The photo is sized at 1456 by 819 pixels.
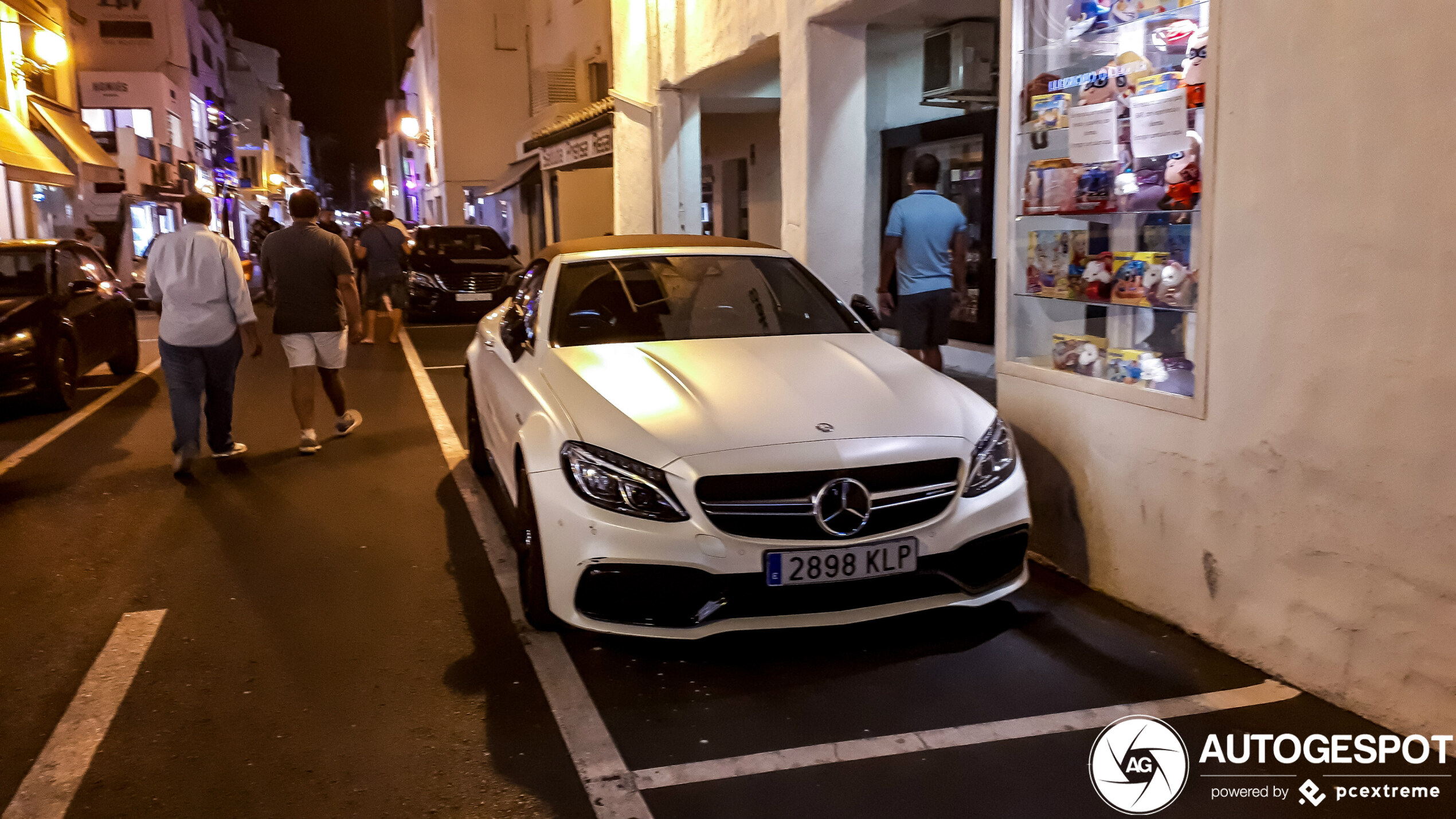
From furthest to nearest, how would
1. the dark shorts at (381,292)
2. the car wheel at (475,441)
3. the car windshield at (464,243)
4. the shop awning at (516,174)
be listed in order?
1. the shop awning at (516,174)
2. the car windshield at (464,243)
3. the dark shorts at (381,292)
4. the car wheel at (475,441)

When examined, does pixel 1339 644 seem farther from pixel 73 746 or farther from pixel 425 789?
pixel 73 746

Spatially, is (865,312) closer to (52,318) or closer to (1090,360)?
(1090,360)

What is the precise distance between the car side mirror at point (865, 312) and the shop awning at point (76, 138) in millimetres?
22244

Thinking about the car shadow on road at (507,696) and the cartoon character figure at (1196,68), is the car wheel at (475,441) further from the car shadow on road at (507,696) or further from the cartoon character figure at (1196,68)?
the cartoon character figure at (1196,68)

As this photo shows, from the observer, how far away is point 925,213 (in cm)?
780

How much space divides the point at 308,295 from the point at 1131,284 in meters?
5.64

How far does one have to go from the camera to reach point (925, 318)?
808 centimetres

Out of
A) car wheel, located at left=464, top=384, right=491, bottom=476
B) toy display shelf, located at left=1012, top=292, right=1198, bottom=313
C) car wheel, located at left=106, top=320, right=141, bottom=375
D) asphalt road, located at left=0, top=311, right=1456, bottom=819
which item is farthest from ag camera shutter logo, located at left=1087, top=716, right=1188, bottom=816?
car wheel, located at left=106, top=320, right=141, bottom=375

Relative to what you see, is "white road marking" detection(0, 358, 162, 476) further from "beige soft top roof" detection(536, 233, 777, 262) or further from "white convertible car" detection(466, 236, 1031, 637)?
"white convertible car" detection(466, 236, 1031, 637)

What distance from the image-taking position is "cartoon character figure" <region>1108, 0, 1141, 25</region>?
16.1ft

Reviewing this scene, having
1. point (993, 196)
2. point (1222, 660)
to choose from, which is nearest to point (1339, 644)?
point (1222, 660)

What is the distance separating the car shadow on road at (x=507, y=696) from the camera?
3314 mm

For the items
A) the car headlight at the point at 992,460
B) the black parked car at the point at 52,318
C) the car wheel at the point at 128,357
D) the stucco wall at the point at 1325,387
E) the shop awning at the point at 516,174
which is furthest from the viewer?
the shop awning at the point at 516,174

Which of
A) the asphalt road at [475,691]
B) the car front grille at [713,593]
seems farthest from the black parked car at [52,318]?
the car front grille at [713,593]
